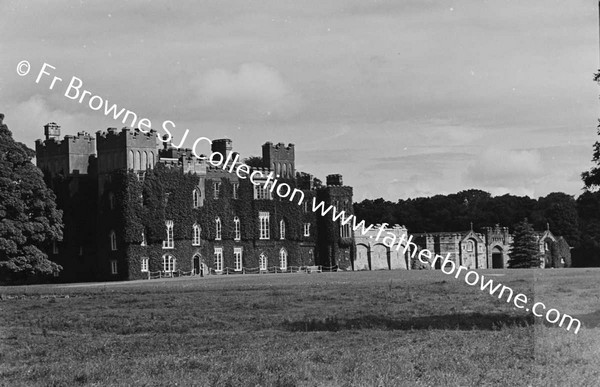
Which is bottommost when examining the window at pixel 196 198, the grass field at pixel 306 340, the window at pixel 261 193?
the grass field at pixel 306 340

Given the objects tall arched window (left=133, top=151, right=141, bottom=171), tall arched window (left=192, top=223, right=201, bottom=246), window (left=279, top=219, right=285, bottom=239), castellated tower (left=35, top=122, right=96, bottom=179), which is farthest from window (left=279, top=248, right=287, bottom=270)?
castellated tower (left=35, top=122, right=96, bottom=179)

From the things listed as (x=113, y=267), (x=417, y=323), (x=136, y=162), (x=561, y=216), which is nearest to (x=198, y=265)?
(x=113, y=267)

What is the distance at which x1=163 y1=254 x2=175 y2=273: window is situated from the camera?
62.0 meters

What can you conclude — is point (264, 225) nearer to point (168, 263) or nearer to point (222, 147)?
point (168, 263)

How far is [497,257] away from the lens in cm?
5491

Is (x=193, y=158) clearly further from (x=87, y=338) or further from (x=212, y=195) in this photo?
(x=87, y=338)

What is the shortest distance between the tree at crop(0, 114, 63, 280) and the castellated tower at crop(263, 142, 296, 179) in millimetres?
21991

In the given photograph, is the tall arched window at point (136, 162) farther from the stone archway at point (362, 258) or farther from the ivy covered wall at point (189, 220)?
the stone archway at point (362, 258)

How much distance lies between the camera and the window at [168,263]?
62031 millimetres

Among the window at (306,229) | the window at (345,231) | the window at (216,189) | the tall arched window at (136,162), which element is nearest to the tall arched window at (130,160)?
the tall arched window at (136,162)

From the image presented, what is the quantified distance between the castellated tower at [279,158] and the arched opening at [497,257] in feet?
50.0

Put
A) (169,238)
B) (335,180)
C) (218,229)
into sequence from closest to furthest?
(169,238)
(218,229)
(335,180)

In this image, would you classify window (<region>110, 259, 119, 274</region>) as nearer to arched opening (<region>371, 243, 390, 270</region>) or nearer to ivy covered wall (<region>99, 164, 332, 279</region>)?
ivy covered wall (<region>99, 164, 332, 279</region>)

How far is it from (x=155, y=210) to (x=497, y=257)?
2173 centimetres
